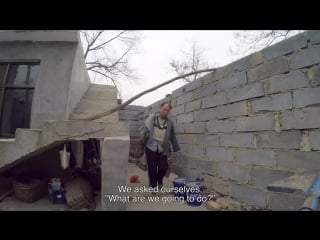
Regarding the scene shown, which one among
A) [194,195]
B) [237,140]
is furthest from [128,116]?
[237,140]

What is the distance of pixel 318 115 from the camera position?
276 cm

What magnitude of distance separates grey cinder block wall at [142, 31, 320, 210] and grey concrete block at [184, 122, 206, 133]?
42 millimetres

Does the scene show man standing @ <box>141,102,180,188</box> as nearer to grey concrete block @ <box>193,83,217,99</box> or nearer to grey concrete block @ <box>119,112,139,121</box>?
grey concrete block @ <box>193,83,217,99</box>

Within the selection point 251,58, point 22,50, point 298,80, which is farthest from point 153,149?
point 22,50

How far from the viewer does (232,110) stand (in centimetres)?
424

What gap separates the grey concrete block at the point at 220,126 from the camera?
13.9ft

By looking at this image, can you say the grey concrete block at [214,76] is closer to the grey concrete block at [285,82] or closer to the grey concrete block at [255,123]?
the grey concrete block at [255,123]

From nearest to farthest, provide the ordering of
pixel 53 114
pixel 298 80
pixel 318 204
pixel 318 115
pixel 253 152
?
1. pixel 318 204
2. pixel 318 115
3. pixel 298 80
4. pixel 253 152
5. pixel 53 114

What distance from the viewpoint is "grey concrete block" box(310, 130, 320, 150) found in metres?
2.73

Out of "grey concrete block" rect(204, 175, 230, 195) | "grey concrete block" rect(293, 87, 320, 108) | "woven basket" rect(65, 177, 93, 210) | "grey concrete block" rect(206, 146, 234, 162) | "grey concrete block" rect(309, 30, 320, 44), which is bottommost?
"woven basket" rect(65, 177, 93, 210)

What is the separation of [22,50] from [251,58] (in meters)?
5.16

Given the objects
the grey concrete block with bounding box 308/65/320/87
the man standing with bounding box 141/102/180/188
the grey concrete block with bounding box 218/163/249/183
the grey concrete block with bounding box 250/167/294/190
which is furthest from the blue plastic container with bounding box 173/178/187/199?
the grey concrete block with bounding box 308/65/320/87

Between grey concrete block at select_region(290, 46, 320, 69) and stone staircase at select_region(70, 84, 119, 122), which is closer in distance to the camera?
grey concrete block at select_region(290, 46, 320, 69)
